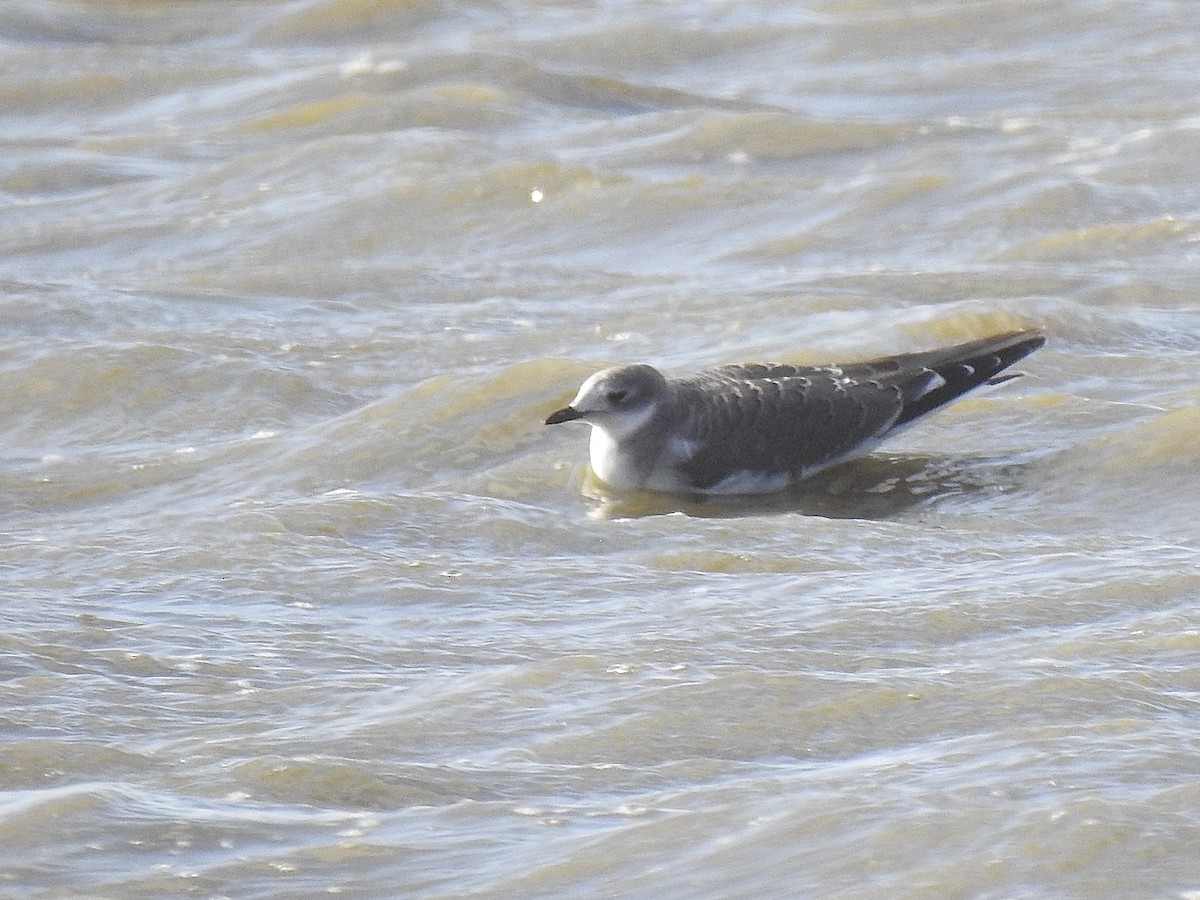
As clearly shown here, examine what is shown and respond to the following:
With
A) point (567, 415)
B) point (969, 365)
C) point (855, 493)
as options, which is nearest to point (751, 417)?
point (855, 493)

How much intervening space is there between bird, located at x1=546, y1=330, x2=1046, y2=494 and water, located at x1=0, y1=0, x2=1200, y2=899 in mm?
105

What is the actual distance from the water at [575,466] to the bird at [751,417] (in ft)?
0.34

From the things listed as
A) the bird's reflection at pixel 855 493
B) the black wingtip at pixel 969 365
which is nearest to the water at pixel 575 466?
the bird's reflection at pixel 855 493

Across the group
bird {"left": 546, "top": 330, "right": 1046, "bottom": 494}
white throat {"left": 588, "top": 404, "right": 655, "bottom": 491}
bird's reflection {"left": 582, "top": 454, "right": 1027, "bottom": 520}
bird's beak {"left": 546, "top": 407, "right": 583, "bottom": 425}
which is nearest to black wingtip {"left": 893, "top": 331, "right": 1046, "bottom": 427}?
bird {"left": 546, "top": 330, "right": 1046, "bottom": 494}

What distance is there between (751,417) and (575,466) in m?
0.60

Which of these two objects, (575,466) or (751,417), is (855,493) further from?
(575,466)

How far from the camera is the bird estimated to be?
21.7ft

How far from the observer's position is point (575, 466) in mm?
6906

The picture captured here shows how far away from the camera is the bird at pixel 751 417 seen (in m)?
6.61

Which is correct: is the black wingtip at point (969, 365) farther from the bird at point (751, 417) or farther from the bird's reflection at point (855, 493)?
the bird's reflection at point (855, 493)

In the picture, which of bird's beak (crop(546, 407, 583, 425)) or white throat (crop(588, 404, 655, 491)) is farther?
bird's beak (crop(546, 407, 583, 425))

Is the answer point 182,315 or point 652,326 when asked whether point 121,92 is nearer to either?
point 182,315

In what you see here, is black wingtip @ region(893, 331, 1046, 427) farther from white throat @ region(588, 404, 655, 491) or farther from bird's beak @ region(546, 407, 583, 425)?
bird's beak @ region(546, 407, 583, 425)

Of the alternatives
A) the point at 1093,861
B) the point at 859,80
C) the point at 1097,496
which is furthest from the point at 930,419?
the point at 859,80
